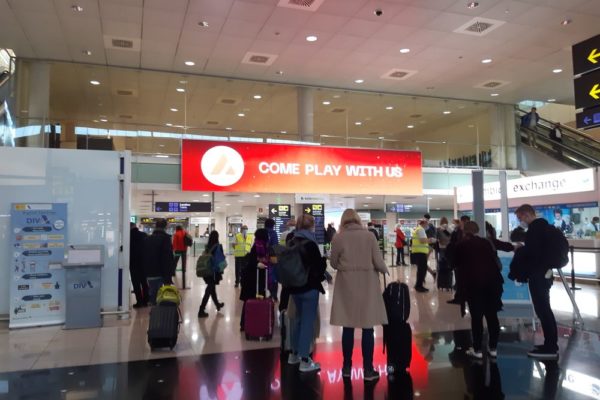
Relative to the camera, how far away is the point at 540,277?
4914 mm

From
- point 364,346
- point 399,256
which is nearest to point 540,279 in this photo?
point 364,346

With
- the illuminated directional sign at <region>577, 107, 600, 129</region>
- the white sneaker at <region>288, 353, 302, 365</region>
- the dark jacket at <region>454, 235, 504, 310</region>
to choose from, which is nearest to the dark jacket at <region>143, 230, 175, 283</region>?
the white sneaker at <region>288, 353, 302, 365</region>

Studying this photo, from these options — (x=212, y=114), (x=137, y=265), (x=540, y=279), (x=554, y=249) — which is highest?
(x=212, y=114)

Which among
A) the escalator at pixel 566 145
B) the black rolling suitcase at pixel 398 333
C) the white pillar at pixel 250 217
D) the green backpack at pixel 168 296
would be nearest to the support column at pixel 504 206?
the black rolling suitcase at pixel 398 333

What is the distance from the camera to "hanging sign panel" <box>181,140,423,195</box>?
11969 mm

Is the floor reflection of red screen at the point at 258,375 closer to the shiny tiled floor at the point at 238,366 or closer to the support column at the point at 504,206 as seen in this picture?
the shiny tiled floor at the point at 238,366

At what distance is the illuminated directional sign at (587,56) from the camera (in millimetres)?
5945

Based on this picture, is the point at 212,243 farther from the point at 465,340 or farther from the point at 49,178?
the point at 465,340

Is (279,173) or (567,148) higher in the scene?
(567,148)

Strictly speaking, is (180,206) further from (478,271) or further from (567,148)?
(478,271)

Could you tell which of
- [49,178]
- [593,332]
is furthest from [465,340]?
[49,178]

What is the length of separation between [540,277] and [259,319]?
3.12 metres

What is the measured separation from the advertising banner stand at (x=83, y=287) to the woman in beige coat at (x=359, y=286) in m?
4.19

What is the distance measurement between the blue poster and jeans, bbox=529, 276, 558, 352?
20.7 ft
